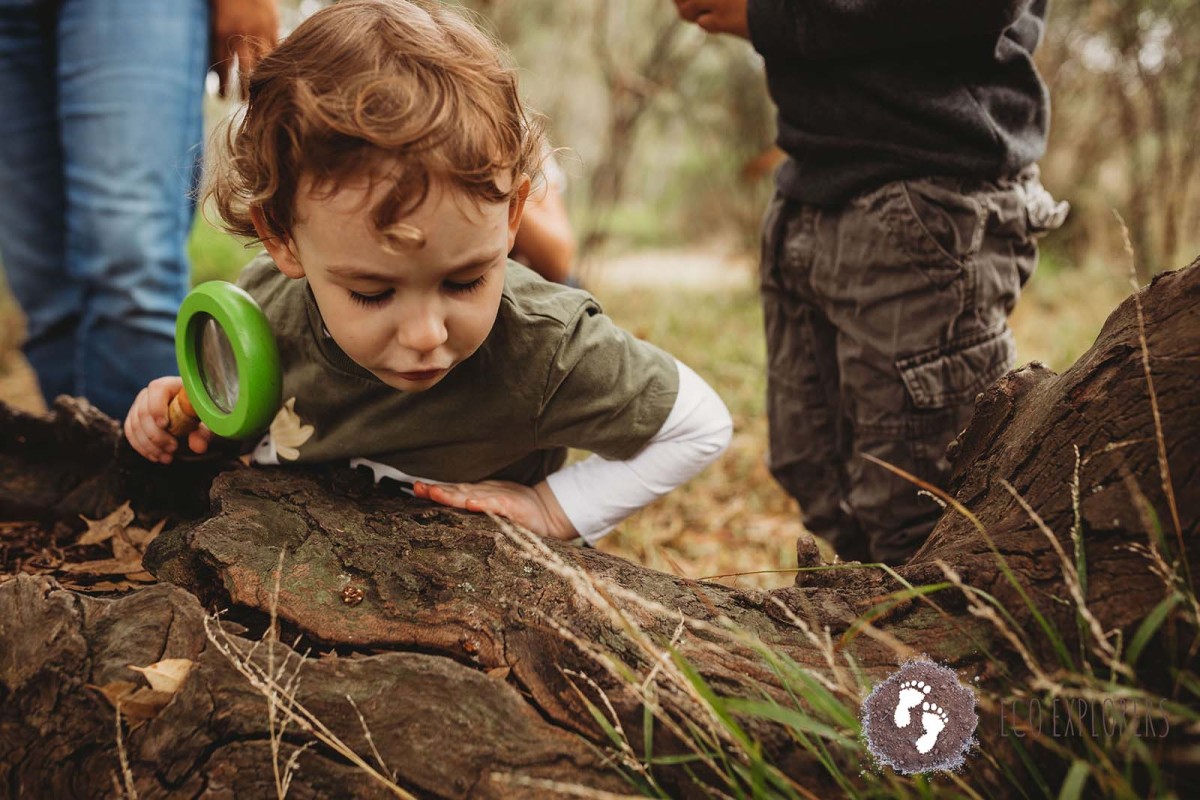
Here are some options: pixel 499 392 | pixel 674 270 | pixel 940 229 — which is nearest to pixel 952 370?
pixel 940 229

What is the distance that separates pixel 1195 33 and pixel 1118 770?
6.21 meters

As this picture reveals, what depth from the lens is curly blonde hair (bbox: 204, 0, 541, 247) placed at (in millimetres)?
1556

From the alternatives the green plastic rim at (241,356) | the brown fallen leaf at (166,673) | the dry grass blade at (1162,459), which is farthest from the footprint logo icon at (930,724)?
the green plastic rim at (241,356)

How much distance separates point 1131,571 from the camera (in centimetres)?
136

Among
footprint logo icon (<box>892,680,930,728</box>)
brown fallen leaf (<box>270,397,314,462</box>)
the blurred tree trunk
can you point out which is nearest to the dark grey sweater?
footprint logo icon (<box>892,680,930,728</box>)

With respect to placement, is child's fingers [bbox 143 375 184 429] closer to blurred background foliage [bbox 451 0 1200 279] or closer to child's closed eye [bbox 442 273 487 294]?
child's closed eye [bbox 442 273 487 294]

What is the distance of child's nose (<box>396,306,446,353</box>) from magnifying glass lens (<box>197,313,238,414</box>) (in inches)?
23.9

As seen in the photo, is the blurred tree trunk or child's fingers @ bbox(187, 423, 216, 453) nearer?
child's fingers @ bbox(187, 423, 216, 453)

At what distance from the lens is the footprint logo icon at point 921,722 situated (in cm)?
130

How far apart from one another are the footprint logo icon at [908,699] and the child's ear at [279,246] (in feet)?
4.37

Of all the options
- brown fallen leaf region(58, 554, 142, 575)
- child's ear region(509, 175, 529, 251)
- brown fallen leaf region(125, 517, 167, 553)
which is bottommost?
brown fallen leaf region(125, 517, 167, 553)

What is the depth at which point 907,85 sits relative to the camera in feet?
7.07

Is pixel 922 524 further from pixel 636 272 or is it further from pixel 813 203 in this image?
pixel 636 272

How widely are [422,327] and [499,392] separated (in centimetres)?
39
